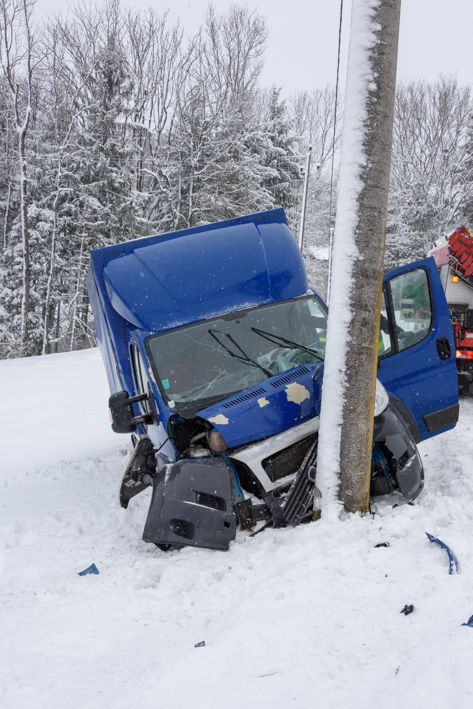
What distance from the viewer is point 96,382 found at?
14.9 metres

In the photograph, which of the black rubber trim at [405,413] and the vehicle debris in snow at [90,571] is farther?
the black rubber trim at [405,413]

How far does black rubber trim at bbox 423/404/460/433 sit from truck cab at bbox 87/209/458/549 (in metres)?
0.01

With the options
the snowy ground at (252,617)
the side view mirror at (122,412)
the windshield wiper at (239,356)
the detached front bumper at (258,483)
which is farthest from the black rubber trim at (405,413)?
the side view mirror at (122,412)

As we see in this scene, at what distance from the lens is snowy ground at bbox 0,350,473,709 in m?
2.06

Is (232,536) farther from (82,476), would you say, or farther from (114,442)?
(114,442)

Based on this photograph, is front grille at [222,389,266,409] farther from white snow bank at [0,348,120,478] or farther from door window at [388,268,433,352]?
white snow bank at [0,348,120,478]

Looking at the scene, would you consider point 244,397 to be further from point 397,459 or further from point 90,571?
point 90,571

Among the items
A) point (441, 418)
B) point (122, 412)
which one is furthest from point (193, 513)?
point (441, 418)

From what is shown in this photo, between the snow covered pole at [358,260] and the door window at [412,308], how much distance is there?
1.22 meters

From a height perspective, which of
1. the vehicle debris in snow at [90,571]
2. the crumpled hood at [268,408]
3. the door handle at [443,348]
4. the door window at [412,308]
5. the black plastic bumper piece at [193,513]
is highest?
the door window at [412,308]

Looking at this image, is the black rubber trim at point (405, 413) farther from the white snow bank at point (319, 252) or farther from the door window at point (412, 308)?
the white snow bank at point (319, 252)

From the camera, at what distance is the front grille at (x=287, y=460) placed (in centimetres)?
367

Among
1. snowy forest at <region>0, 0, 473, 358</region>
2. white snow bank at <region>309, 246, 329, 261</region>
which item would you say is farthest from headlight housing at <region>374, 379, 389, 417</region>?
white snow bank at <region>309, 246, 329, 261</region>

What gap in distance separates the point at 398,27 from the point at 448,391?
9.88ft
